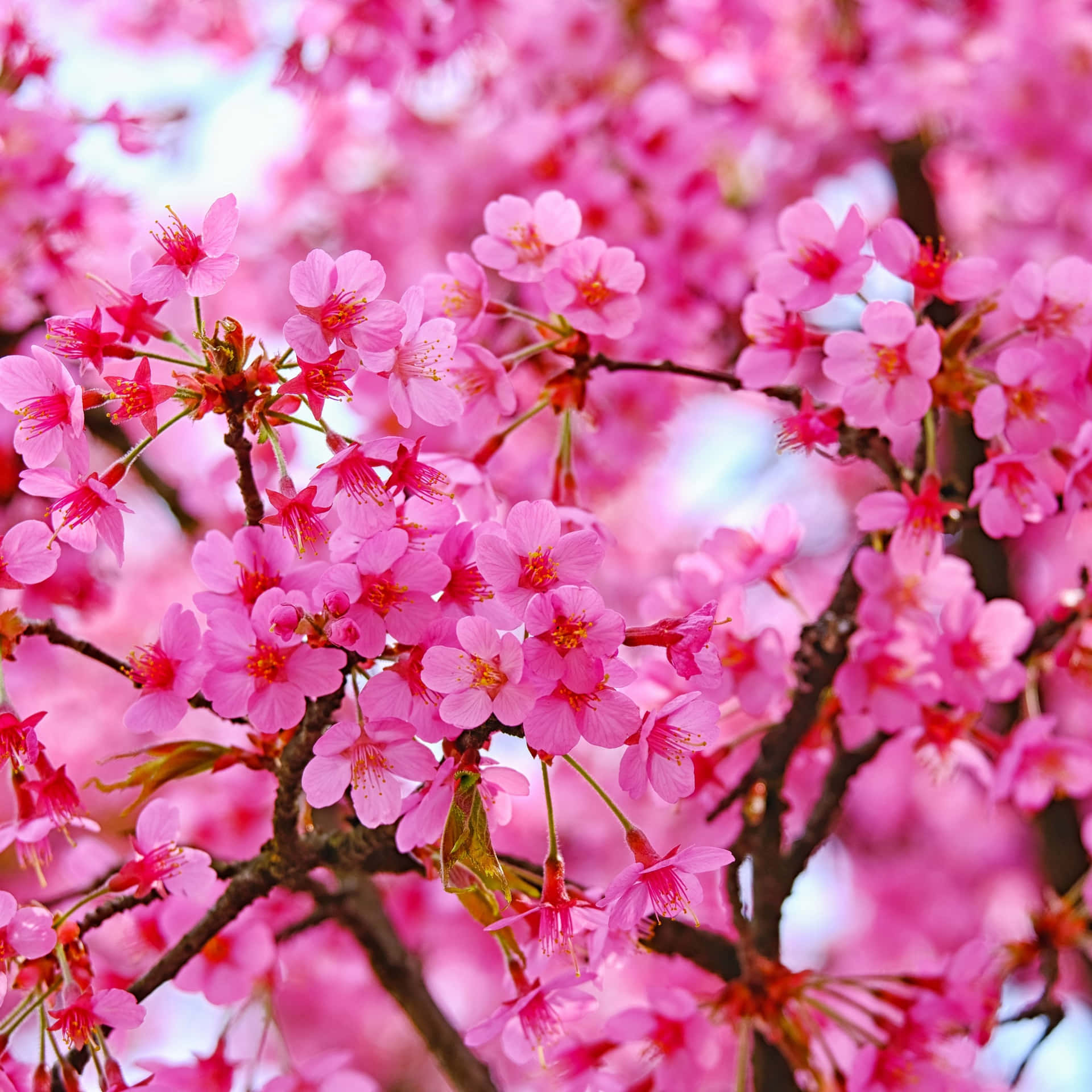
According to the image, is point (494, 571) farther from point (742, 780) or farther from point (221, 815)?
point (221, 815)

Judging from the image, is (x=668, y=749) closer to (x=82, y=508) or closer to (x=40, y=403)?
(x=82, y=508)

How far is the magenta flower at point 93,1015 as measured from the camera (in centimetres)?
134

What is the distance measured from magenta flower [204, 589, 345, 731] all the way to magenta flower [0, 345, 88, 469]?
264 mm

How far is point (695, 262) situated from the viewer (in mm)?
3352

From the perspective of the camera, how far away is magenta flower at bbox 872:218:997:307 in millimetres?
1700

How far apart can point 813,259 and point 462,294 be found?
0.53m

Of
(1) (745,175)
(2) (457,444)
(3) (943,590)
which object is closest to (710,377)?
(3) (943,590)

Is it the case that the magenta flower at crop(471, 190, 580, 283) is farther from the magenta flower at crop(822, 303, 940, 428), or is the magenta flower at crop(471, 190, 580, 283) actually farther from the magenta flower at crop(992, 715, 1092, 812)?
the magenta flower at crop(992, 715, 1092, 812)

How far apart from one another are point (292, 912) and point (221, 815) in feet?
1.82

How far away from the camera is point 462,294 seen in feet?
5.65

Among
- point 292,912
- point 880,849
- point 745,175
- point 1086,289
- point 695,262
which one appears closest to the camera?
point 1086,289

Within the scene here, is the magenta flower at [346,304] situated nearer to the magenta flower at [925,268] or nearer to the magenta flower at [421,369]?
the magenta flower at [421,369]

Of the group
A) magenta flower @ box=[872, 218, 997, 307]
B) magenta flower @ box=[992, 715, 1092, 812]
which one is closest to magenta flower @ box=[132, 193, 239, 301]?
magenta flower @ box=[872, 218, 997, 307]

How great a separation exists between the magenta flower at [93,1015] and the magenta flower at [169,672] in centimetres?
31
